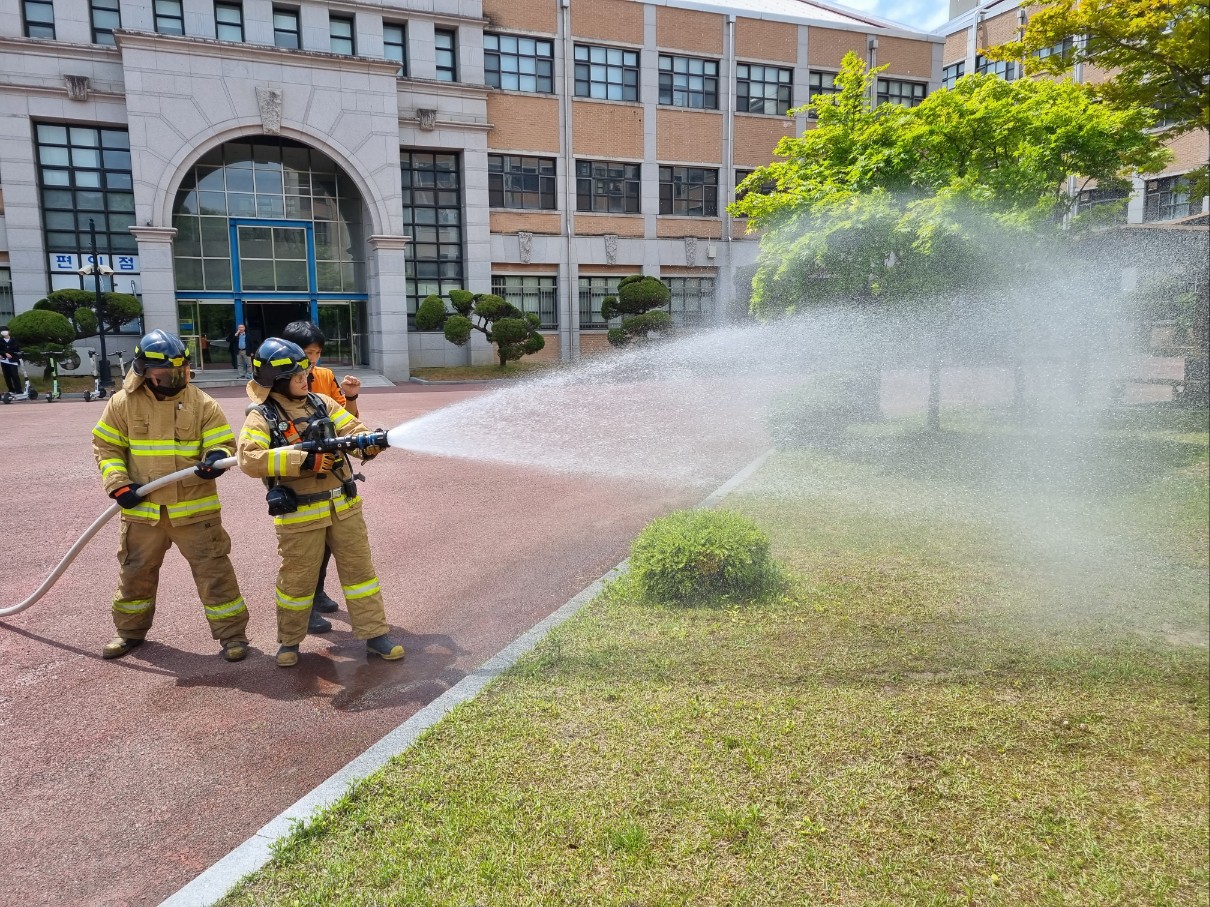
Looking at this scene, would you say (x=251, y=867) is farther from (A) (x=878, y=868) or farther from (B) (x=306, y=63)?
(B) (x=306, y=63)

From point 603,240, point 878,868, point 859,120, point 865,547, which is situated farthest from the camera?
point 603,240

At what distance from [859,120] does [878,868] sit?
33.2 feet

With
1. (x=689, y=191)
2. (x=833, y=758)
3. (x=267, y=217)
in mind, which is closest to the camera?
(x=833, y=758)

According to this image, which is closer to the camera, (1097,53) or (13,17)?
(1097,53)

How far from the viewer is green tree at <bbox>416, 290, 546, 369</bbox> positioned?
26.8 m

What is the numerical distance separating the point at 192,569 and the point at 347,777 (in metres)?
2.06

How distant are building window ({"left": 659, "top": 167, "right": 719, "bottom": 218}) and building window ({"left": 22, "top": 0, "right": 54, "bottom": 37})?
20753 mm

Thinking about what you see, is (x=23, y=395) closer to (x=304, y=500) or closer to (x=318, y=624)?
(x=318, y=624)

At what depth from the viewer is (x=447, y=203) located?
2977 cm

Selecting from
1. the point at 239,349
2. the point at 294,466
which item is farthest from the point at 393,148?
the point at 294,466

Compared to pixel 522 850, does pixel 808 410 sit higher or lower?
higher

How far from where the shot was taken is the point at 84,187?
25.9 metres

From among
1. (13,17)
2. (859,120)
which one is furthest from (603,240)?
(859,120)

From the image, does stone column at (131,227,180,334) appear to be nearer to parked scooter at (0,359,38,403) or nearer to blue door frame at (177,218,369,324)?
blue door frame at (177,218,369,324)
